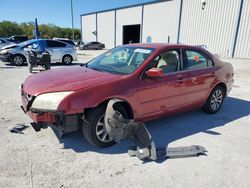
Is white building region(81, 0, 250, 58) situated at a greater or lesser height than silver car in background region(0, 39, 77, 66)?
greater

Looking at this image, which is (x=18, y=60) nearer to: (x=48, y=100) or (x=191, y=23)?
(x=48, y=100)

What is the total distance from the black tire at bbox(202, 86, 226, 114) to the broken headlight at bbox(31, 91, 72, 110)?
336 cm

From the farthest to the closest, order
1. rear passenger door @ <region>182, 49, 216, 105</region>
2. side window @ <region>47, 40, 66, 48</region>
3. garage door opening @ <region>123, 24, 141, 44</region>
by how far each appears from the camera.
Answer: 1. garage door opening @ <region>123, 24, 141, 44</region>
2. side window @ <region>47, 40, 66, 48</region>
3. rear passenger door @ <region>182, 49, 216, 105</region>

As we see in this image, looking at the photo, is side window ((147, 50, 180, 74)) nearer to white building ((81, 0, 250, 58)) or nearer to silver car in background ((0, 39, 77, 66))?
silver car in background ((0, 39, 77, 66))

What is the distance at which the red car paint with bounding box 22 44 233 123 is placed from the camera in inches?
120

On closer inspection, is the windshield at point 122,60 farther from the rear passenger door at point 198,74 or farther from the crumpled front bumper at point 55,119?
the crumpled front bumper at point 55,119

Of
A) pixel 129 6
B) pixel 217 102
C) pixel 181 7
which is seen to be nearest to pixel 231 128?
pixel 217 102

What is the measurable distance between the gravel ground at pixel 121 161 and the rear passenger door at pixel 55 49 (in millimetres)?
8809

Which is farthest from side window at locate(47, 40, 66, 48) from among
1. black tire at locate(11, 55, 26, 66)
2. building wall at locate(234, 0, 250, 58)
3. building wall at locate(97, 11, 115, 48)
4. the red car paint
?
building wall at locate(97, 11, 115, 48)

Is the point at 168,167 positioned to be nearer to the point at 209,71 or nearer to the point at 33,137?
the point at 33,137

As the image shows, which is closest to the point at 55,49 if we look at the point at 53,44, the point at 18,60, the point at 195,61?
the point at 53,44

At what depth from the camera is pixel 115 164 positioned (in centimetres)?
305

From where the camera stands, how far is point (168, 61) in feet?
13.6

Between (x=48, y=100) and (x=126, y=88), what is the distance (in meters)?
1.15
